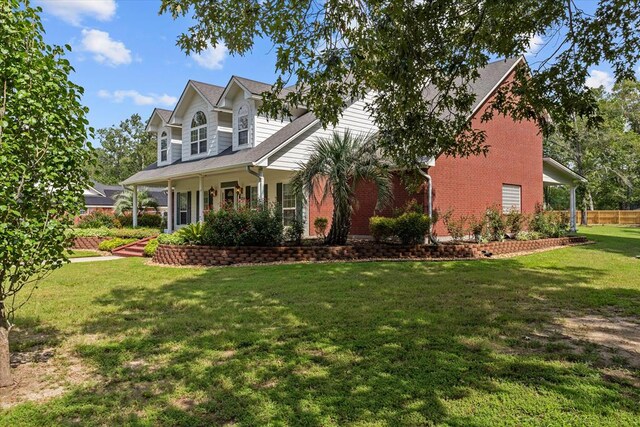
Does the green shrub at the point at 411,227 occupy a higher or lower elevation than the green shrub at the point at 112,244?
higher

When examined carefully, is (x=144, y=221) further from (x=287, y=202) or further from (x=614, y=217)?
(x=614, y=217)

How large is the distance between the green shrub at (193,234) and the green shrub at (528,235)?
11.8 metres

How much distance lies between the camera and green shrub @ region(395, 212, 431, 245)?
1317 centimetres

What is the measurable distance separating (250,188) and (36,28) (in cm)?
1489

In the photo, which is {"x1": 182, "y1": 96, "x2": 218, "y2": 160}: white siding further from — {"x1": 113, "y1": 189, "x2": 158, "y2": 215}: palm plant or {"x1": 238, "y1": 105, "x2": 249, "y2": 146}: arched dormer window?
{"x1": 113, "y1": 189, "x2": 158, "y2": 215}: palm plant

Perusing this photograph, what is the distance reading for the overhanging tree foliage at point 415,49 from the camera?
5766 mm

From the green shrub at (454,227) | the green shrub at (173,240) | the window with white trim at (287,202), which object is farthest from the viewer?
the window with white trim at (287,202)

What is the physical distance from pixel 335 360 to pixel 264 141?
1389 cm

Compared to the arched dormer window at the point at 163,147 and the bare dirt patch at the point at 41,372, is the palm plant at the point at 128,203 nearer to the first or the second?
the arched dormer window at the point at 163,147

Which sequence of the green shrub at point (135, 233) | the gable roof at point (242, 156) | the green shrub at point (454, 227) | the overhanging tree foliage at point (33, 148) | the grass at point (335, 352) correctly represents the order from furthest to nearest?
the green shrub at point (135, 233) → the gable roof at point (242, 156) → the green shrub at point (454, 227) → the overhanging tree foliage at point (33, 148) → the grass at point (335, 352)

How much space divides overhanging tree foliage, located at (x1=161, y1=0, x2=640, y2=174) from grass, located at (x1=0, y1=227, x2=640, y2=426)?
3011 mm

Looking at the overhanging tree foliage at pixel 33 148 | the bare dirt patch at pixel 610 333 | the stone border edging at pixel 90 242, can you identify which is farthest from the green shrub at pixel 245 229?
the stone border edging at pixel 90 242

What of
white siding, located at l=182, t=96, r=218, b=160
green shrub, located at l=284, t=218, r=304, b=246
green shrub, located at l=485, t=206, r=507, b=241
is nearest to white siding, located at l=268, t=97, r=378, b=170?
green shrub, located at l=284, t=218, r=304, b=246

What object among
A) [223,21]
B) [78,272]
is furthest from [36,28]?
[78,272]
